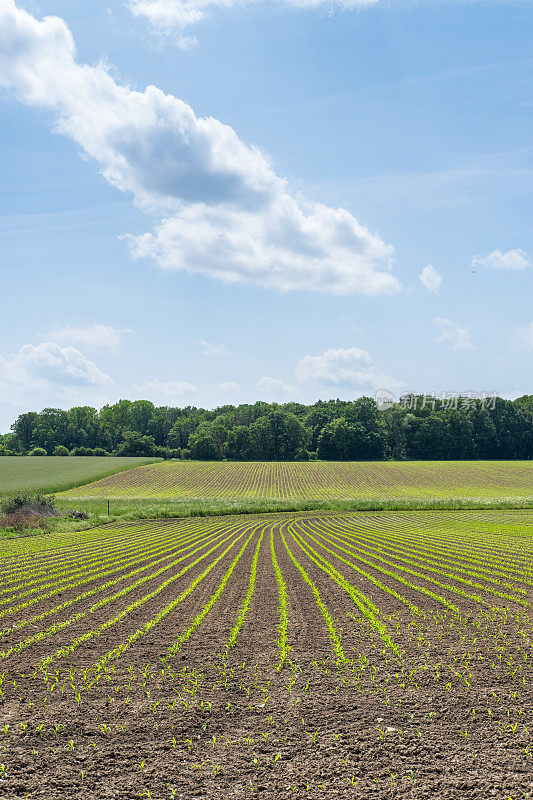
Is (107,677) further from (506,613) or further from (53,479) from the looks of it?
(53,479)

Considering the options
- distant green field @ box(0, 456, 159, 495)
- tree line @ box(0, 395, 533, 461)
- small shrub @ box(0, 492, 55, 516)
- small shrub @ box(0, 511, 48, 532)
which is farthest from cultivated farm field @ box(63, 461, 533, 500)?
small shrub @ box(0, 511, 48, 532)

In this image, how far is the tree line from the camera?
433ft

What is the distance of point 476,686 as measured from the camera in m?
9.76

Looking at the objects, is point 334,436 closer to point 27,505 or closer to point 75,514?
point 75,514

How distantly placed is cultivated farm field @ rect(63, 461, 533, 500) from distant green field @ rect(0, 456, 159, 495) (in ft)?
9.24

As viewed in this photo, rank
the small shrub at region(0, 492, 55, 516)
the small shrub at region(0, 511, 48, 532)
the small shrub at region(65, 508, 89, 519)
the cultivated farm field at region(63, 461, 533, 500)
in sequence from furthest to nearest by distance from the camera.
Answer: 1. the cultivated farm field at region(63, 461, 533, 500)
2. the small shrub at region(65, 508, 89, 519)
3. the small shrub at region(0, 492, 55, 516)
4. the small shrub at region(0, 511, 48, 532)

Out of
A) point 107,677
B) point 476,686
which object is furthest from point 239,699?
point 476,686

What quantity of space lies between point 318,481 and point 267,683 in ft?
253

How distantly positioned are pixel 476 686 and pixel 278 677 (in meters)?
3.69

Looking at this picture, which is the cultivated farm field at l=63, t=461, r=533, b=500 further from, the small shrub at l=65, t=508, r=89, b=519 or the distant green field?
the small shrub at l=65, t=508, r=89, b=519

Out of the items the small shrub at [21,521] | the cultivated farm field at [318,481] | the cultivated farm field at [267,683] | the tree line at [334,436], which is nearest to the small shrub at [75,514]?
the small shrub at [21,521]

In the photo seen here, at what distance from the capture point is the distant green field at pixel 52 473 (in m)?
71.2

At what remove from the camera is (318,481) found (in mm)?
85875

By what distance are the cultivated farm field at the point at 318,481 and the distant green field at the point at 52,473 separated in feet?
9.24
